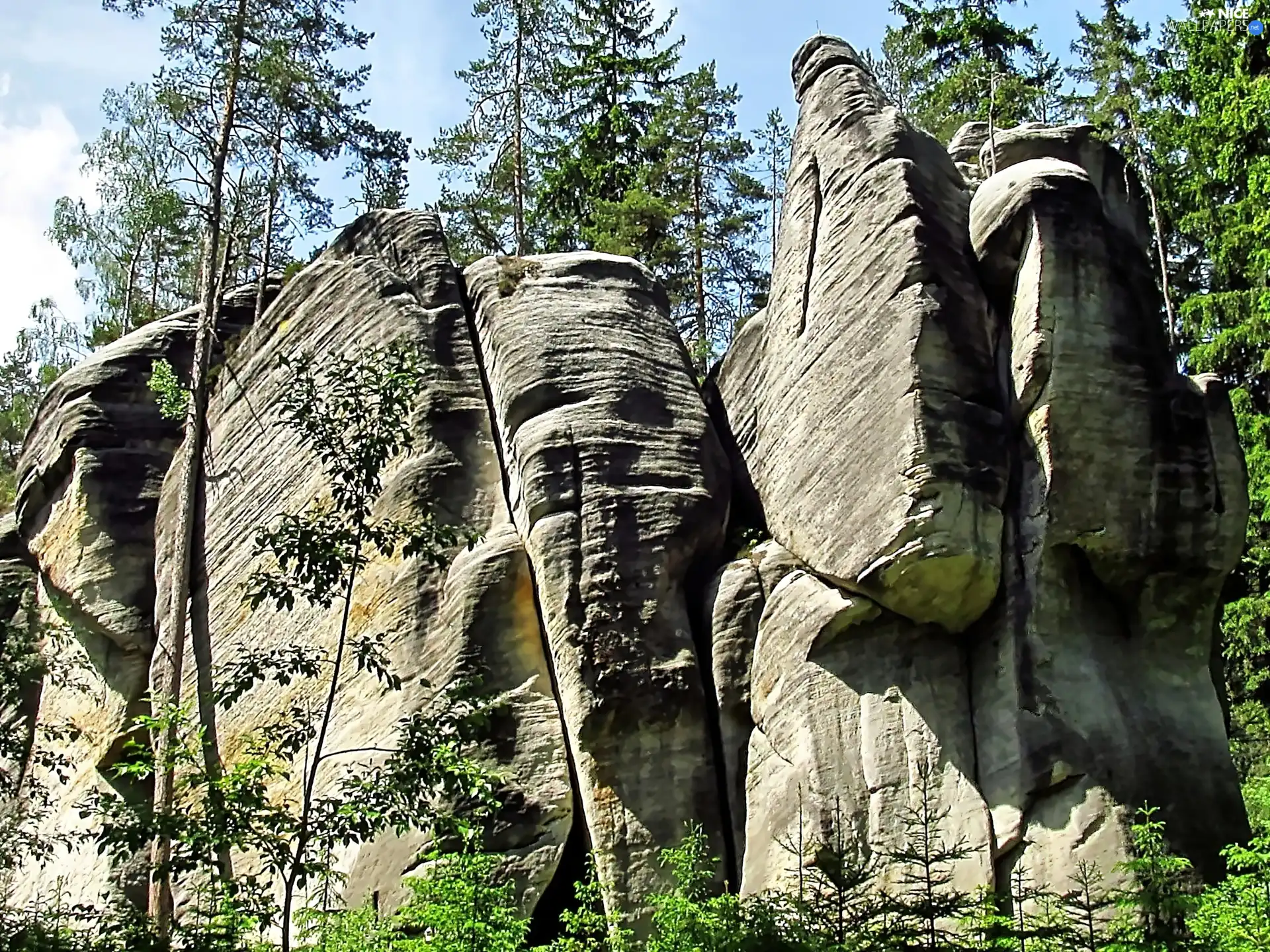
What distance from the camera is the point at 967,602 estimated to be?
38.0 ft

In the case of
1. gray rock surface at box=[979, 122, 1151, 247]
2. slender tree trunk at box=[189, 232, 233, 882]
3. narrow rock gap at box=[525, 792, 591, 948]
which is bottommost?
narrow rock gap at box=[525, 792, 591, 948]

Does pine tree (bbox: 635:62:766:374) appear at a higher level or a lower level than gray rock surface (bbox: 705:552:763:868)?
higher

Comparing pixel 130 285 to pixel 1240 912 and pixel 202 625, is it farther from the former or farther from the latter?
pixel 1240 912

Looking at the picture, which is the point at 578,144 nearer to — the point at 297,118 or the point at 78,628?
the point at 297,118

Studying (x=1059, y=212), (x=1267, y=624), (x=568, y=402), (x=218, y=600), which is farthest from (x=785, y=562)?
(x=1267, y=624)

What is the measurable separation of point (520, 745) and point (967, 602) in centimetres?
432

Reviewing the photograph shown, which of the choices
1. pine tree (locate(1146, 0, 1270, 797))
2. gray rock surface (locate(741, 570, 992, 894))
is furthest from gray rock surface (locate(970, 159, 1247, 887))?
pine tree (locate(1146, 0, 1270, 797))

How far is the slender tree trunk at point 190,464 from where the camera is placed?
14.9 metres

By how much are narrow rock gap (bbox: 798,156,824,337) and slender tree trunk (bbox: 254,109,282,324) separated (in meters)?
7.94

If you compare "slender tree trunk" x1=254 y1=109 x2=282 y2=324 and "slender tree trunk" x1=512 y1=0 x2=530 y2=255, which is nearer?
"slender tree trunk" x1=254 y1=109 x2=282 y2=324

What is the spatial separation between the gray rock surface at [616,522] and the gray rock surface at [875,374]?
98cm

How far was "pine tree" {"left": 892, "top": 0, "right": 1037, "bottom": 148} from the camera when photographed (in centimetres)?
2909

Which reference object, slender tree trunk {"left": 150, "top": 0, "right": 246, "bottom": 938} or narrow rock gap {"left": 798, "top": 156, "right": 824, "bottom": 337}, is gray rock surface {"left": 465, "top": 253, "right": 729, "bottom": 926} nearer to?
narrow rock gap {"left": 798, "top": 156, "right": 824, "bottom": 337}

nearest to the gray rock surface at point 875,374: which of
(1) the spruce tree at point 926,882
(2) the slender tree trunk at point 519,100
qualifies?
(1) the spruce tree at point 926,882
